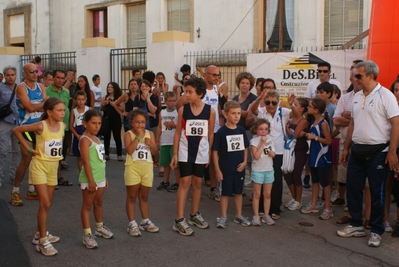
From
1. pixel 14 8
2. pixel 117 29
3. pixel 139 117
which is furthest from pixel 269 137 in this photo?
pixel 14 8

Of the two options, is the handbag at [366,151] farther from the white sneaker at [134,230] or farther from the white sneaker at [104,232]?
the white sneaker at [104,232]

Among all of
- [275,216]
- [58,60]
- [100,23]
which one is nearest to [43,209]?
[275,216]

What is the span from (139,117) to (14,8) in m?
19.5

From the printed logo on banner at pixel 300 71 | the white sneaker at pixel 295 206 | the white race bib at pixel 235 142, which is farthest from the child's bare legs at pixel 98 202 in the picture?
the printed logo on banner at pixel 300 71

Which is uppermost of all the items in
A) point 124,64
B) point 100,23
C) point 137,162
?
point 100,23

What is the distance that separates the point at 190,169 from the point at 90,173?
1.25 meters

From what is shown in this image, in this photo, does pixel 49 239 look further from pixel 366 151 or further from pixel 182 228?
pixel 366 151

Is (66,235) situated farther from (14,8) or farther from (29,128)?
(14,8)

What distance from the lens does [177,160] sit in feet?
20.3

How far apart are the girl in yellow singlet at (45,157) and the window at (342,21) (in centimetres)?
1075

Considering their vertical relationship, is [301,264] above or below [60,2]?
below

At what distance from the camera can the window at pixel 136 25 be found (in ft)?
63.5

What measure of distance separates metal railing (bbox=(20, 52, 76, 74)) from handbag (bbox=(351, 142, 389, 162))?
15.7m

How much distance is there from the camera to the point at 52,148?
5.63 meters
